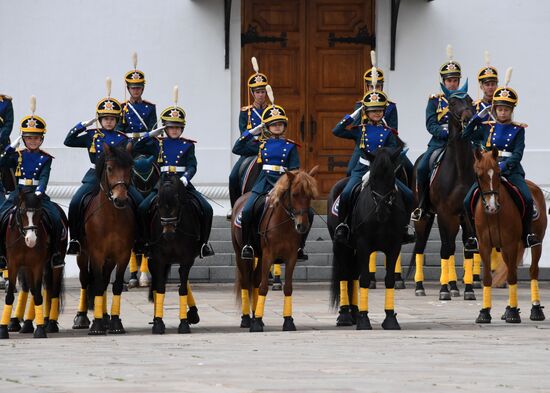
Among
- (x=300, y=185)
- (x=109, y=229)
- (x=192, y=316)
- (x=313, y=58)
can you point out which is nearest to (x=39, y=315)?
(x=109, y=229)

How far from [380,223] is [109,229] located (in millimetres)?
2931

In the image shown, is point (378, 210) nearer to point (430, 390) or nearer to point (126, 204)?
point (126, 204)

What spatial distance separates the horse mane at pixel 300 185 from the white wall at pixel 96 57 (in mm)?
9012

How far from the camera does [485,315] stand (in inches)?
733

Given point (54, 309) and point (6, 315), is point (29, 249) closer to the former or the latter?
point (6, 315)

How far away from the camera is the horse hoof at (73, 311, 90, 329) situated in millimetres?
18750

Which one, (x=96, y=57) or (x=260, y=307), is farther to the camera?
(x=96, y=57)

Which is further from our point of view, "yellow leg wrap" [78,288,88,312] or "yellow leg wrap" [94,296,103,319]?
"yellow leg wrap" [78,288,88,312]

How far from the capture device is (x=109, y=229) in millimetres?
17891

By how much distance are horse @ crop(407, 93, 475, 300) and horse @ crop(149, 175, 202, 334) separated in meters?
4.69

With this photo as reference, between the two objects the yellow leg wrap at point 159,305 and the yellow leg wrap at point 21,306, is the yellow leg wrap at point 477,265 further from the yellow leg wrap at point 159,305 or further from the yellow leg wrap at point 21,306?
the yellow leg wrap at point 21,306

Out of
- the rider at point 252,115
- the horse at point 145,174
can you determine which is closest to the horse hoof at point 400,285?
the rider at point 252,115

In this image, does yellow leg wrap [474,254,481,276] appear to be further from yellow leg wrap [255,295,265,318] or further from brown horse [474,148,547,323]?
yellow leg wrap [255,295,265,318]

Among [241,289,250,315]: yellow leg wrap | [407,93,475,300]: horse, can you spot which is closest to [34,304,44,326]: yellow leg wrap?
[241,289,250,315]: yellow leg wrap
